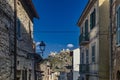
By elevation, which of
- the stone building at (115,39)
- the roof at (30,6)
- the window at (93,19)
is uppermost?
the roof at (30,6)

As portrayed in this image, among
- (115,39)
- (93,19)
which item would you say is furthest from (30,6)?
(115,39)

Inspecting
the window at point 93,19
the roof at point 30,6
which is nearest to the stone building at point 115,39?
the roof at point 30,6

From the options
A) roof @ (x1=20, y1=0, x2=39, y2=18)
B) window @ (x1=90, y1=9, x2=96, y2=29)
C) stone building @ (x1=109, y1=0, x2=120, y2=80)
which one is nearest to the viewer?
stone building @ (x1=109, y1=0, x2=120, y2=80)

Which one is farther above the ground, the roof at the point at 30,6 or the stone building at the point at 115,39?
the roof at the point at 30,6

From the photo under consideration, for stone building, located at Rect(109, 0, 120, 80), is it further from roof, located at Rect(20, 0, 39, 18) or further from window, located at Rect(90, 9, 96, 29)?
window, located at Rect(90, 9, 96, 29)

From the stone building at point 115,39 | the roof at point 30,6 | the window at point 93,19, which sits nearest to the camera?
the stone building at point 115,39

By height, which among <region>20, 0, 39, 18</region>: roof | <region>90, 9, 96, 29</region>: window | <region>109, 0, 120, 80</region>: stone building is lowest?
<region>109, 0, 120, 80</region>: stone building

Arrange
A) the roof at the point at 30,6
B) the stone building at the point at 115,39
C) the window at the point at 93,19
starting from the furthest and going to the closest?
the window at the point at 93,19, the roof at the point at 30,6, the stone building at the point at 115,39

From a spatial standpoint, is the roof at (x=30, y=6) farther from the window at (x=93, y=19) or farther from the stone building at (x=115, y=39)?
the stone building at (x=115, y=39)

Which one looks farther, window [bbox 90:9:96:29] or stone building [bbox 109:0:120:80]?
window [bbox 90:9:96:29]

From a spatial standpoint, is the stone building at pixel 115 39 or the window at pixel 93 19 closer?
the stone building at pixel 115 39

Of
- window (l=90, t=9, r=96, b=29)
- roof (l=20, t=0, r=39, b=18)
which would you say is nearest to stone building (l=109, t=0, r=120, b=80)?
roof (l=20, t=0, r=39, b=18)

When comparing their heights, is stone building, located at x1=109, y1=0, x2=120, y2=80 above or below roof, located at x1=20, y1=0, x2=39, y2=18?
below

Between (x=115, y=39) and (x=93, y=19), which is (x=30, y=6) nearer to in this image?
(x=93, y=19)
